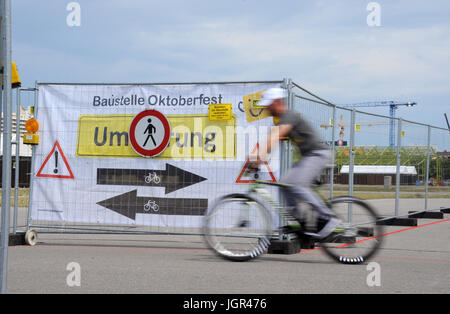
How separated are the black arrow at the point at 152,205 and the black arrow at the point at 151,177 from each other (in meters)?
0.18

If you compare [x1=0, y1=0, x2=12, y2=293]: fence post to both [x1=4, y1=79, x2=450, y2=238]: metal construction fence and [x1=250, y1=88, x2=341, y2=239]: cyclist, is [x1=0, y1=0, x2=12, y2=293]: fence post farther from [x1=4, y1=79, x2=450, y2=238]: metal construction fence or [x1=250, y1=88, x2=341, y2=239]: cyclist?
[x1=4, y1=79, x2=450, y2=238]: metal construction fence

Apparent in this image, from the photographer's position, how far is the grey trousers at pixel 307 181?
6457 millimetres

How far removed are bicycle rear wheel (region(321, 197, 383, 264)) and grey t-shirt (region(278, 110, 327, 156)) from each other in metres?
0.69

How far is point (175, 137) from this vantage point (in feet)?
28.9

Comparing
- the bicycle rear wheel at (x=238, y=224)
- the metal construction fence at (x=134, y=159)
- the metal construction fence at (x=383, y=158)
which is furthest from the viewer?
the metal construction fence at (x=383, y=158)

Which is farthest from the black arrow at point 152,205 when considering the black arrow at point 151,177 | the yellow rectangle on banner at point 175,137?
the yellow rectangle on banner at point 175,137

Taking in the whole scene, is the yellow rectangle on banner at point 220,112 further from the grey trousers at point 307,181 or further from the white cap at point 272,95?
the grey trousers at point 307,181

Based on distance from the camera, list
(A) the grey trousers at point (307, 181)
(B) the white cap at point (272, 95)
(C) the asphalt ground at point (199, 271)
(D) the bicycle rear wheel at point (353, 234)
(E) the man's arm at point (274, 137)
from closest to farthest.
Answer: (C) the asphalt ground at point (199, 271) < (E) the man's arm at point (274, 137) < (A) the grey trousers at point (307, 181) < (D) the bicycle rear wheel at point (353, 234) < (B) the white cap at point (272, 95)

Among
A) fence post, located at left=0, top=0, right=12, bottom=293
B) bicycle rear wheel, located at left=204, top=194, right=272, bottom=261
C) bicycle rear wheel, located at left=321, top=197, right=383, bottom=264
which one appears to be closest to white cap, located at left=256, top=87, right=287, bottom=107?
bicycle rear wheel, located at left=204, top=194, right=272, bottom=261

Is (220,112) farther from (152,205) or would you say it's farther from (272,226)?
(272,226)

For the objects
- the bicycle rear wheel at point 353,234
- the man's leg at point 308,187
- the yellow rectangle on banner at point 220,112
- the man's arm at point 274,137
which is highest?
the yellow rectangle on banner at point 220,112

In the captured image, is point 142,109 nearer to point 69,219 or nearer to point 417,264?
point 69,219

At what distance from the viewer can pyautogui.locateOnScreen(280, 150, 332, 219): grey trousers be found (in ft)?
21.2
